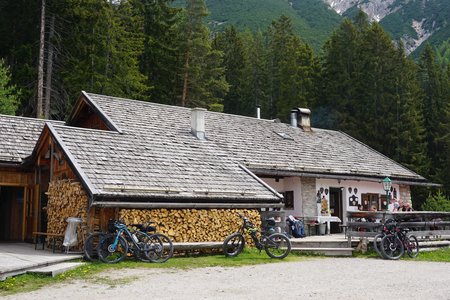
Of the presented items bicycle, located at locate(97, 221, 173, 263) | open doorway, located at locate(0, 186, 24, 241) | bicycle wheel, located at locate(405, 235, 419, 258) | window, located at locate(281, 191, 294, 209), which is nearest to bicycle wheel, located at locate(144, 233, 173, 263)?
bicycle, located at locate(97, 221, 173, 263)

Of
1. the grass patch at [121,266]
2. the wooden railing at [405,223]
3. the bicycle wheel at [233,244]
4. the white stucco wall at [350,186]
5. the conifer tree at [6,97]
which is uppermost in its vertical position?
the conifer tree at [6,97]

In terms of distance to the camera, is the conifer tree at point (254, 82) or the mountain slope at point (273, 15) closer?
the conifer tree at point (254, 82)

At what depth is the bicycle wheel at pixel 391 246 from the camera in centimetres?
1423

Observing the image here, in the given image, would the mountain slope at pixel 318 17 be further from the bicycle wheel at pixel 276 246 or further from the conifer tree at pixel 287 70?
A: the bicycle wheel at pixel 276 246

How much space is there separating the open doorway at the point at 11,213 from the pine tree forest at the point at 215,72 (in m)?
9.10

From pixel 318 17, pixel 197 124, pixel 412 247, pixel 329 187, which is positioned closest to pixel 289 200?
pixel 329 187

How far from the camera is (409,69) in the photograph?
3906cm

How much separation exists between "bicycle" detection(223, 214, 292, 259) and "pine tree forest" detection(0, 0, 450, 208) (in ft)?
56.4

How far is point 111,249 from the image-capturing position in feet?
39.5

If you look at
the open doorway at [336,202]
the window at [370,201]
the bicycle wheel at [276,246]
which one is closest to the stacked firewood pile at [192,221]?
the bicycle wheel at [276,246]

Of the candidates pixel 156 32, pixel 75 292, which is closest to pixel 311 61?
pixel 156 32

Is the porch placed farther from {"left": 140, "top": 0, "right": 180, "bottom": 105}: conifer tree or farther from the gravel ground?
{"left": 140, "top": 0, "right": 180, "bottom": 105}: conifer tree

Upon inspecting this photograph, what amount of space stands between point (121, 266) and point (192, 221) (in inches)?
119

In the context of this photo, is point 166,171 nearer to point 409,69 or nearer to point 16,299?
point 16,299
